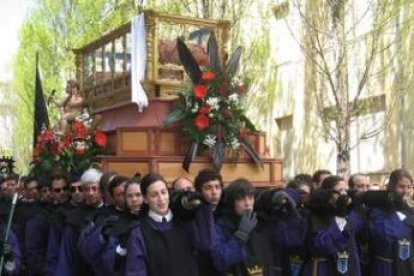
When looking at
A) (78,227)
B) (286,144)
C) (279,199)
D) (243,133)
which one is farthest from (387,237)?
(286,144)

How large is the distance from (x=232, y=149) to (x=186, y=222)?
2907 millimetres

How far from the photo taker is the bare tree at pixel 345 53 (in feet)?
43.3

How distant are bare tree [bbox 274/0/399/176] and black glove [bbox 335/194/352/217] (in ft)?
26.6

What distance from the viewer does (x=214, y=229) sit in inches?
174

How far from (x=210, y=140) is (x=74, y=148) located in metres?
1.54

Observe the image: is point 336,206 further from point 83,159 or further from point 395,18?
point 395,18

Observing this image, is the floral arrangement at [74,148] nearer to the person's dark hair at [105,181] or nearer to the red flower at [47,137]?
the red flower at [47,137]

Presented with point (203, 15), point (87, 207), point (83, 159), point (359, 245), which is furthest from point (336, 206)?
point (203, 15)

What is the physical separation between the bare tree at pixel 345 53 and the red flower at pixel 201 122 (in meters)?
6.54

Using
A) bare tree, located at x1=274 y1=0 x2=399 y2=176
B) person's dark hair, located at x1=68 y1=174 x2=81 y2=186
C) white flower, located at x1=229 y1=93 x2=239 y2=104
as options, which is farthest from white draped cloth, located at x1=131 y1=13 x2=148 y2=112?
bare tree, located at x1=274 y1=0 x2=399 y2=176

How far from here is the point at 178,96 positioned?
292 inches

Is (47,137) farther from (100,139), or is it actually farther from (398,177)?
(398,177)

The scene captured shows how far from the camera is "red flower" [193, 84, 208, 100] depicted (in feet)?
23.2

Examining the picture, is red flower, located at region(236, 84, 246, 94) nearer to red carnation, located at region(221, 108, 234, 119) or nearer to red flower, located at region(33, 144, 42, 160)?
red carnation, located at region(221, 108, 234, 119)
